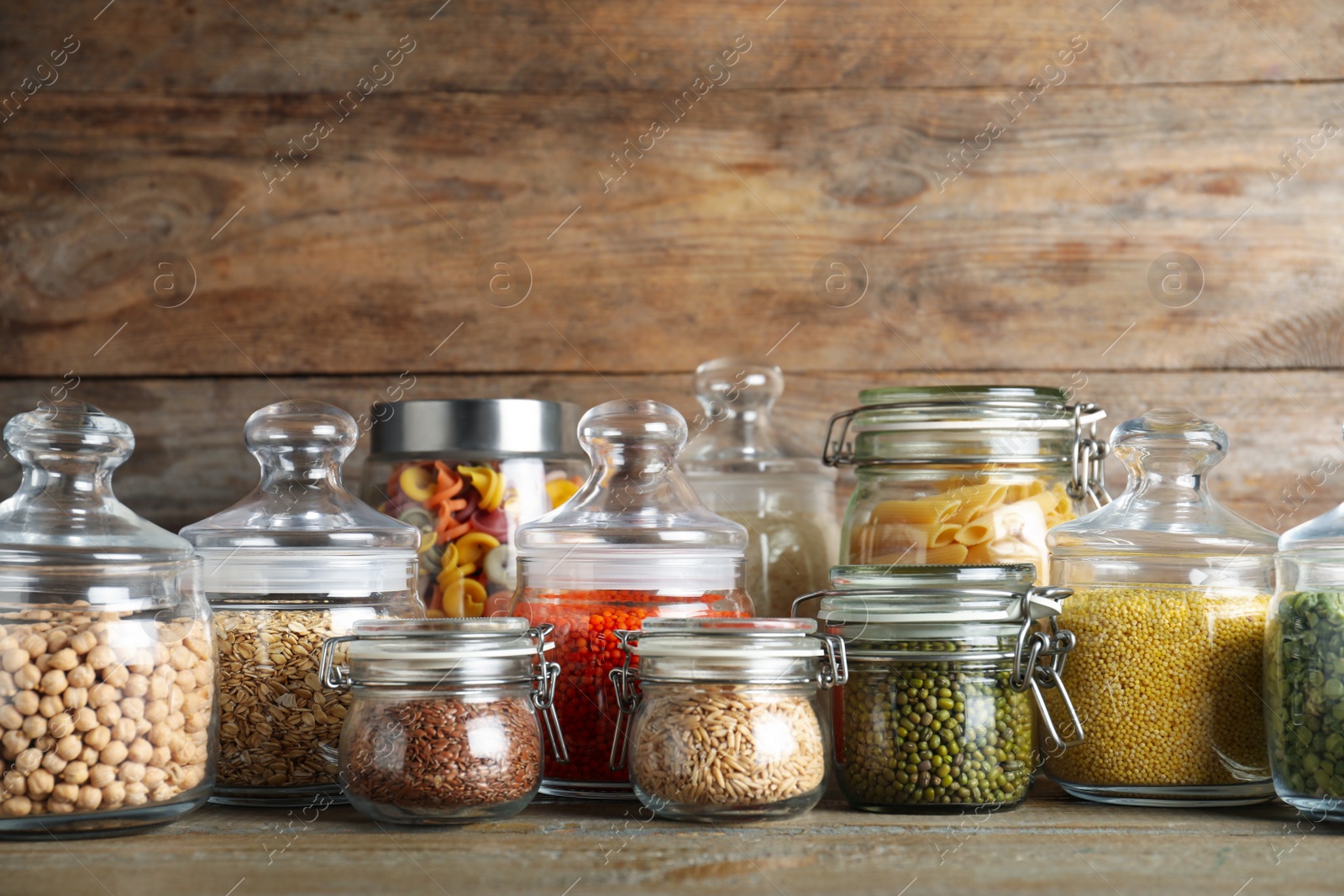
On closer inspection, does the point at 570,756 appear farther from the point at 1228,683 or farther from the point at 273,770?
the point at 1228,683

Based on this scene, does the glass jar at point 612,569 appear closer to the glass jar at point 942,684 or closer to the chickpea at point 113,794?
the glass jar at point 942,684

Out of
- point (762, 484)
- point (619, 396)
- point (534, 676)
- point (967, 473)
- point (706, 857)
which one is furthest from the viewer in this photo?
point (619, 396)

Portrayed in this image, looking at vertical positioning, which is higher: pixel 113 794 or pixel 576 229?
pixel 576 229

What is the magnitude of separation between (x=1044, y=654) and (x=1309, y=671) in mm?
167

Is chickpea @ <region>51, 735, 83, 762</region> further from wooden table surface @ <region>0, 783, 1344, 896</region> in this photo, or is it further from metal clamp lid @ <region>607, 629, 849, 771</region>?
metal clamp lid @ <region>607, 629, 849, 771</region>

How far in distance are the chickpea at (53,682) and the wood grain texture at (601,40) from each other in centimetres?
73

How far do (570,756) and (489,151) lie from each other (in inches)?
26.2

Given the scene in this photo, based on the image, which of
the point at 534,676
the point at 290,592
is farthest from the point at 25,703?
the point at 534,676

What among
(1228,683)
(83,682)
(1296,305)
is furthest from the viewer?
(1296,305)

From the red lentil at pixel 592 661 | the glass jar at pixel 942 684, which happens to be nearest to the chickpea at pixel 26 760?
the red lentil at pixel 592 661

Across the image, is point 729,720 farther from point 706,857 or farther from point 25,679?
point 25,679

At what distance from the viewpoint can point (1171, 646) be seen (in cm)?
82

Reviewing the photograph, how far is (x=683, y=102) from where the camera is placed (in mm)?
1230

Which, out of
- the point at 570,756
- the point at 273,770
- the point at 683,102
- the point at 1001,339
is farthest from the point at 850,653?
the point at 683,102
